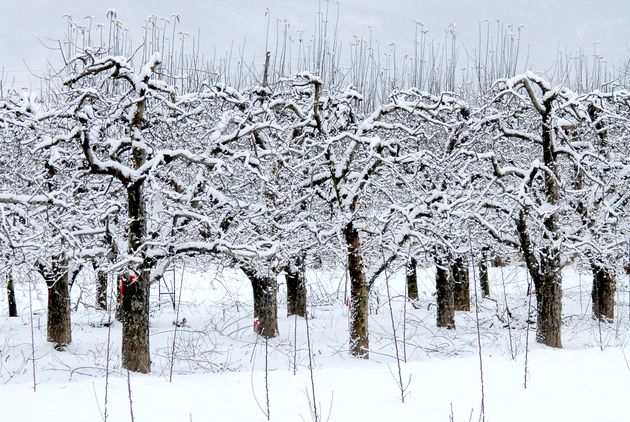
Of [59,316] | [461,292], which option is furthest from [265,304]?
[461,292]

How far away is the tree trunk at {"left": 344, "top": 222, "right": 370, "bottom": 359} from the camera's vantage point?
37.2 feet

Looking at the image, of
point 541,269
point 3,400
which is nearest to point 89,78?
point 3,400

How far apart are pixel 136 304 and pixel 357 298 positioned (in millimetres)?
4277

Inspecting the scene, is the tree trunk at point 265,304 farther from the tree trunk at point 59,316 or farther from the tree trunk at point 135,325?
the tree trunk at point 135,325

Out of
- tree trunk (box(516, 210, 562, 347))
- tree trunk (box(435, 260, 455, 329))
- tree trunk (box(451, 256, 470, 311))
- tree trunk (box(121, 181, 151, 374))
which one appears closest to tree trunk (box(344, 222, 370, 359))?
tree trunk (box(516, 210, 562, 347))

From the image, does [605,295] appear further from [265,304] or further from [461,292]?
[265,304]

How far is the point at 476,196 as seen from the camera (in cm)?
1163

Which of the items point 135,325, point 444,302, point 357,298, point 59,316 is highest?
point 357,298

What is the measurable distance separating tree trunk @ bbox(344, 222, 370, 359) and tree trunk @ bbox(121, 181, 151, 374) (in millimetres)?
3988

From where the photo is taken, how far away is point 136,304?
30.7 ft

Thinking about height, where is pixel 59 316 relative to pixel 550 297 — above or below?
below

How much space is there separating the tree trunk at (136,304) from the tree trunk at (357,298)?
3.99 metres

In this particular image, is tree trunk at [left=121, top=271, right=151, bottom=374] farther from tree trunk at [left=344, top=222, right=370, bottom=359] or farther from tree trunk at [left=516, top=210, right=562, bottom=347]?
tree trunk at [left=516, top=210, right=562, bottom=347]

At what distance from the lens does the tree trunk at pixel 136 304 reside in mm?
9250
